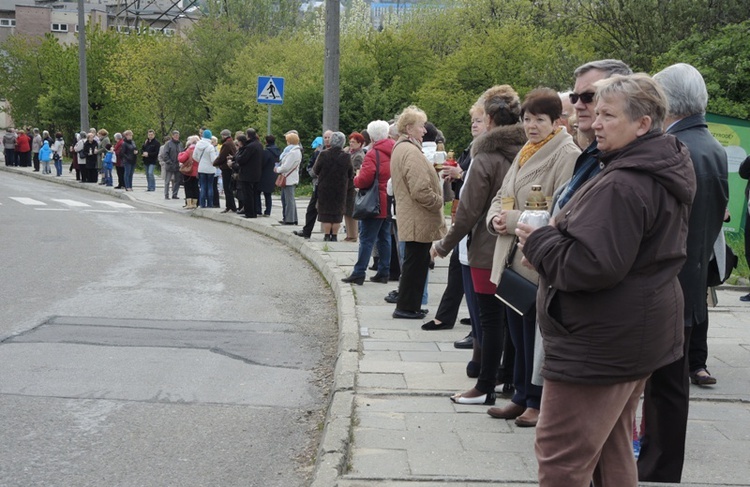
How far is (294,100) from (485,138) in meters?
24.5

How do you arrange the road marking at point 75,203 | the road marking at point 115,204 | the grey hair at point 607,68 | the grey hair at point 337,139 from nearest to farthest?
the grey hair at point 607,68 < the grey hair at point 337,139 < the road marking at point 75,203 < the road marking at point 115,204

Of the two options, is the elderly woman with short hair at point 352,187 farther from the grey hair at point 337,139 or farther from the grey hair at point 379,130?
the grey hair at point 379,130

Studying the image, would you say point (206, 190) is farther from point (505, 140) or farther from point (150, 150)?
point (505, 140)

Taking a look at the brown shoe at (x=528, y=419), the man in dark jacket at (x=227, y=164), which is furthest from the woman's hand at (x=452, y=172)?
the man in dark jacket at (x=227, y=164)

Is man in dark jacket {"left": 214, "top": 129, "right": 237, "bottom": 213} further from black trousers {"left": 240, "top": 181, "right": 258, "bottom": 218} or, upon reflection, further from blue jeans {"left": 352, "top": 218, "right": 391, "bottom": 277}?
blue jeans {"left": 352, "top": 218, "right": 391, "bottom": 277}

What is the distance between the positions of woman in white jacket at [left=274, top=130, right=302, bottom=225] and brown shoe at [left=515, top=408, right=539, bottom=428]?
1262 centimetres

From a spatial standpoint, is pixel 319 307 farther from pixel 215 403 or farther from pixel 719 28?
pixel 719 28

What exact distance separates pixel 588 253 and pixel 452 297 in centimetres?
A: 556

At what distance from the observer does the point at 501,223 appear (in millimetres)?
5184

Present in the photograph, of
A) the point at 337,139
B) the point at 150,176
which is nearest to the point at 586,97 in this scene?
the point at 337,139

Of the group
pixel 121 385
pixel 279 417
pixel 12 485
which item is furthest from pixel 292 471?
pixel 121 385

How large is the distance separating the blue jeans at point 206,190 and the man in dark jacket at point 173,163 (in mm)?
2984

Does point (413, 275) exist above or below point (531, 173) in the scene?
below

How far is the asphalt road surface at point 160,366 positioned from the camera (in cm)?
543
